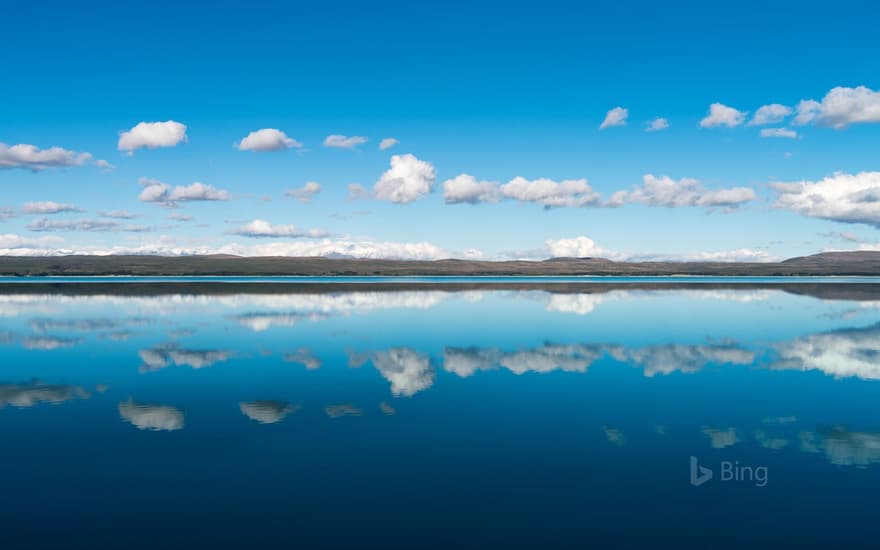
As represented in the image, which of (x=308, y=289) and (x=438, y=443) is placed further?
(x=308, y=289)

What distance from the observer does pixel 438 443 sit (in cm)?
1234

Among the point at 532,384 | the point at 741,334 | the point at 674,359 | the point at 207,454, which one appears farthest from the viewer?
the point at 741,334

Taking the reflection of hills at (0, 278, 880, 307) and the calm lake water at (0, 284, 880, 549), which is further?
the reflection of hills at (0, 278, 880, 307)

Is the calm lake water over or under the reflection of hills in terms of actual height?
under

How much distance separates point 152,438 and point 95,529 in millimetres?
4206

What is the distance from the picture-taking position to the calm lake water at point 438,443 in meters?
8.74

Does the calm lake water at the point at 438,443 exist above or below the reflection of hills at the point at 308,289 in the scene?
below

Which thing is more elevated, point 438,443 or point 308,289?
point 308,289

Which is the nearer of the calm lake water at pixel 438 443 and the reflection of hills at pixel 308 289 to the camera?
the calm lake water at pixel 438 443

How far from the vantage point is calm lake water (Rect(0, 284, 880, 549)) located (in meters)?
8.74

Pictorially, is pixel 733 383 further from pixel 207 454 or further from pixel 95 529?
pixel 95 529

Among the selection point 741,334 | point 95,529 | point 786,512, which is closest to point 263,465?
point 95,529

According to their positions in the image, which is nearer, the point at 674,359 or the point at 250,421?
the point at 250,421

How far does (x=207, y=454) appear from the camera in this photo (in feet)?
37.9
